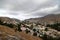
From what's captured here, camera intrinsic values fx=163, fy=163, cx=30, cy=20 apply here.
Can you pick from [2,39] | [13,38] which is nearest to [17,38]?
[13,38]

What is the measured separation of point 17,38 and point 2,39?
2.49m

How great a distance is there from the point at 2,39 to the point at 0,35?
1299 millimetres

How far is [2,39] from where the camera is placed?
23297 mm

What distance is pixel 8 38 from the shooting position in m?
23.8

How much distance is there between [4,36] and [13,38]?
4.58ft

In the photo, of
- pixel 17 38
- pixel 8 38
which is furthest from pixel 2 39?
pixel 17 38

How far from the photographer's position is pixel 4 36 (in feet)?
79.4

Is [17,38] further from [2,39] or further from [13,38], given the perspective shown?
[2,39]

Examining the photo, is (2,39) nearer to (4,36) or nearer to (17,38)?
(4,36)

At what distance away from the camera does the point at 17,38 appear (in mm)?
24719

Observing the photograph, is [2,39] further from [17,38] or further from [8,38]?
[17,38]

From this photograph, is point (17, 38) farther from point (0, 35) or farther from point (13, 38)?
point (0, 35)
